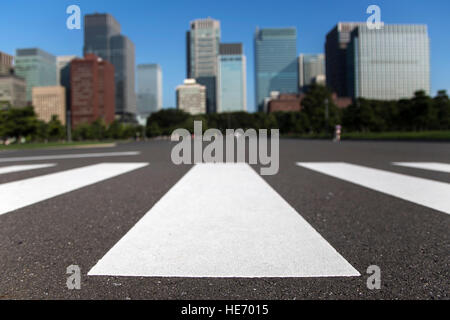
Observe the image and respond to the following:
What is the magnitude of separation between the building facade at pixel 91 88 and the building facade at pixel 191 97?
35.0 metres

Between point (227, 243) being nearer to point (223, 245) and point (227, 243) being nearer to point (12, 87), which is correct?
point (223, 245)

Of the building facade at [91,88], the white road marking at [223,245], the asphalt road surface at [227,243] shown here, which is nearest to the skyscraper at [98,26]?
the asphalt road surface at [227,243]

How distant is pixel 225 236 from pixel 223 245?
222mm

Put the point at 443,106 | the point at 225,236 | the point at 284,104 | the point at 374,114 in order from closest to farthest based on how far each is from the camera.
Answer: the point at 225,236 → the point at 443,106 → the point at 374,114 → the point at 284,104

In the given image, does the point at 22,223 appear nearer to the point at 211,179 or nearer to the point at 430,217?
the point at 211,179

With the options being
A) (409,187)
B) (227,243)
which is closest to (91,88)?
(409,187)

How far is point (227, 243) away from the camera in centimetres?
252

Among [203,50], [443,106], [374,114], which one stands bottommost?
[374,114]

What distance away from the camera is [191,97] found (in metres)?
163

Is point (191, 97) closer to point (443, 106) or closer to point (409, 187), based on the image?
point (443, 106)

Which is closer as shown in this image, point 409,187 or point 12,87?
point 409,187

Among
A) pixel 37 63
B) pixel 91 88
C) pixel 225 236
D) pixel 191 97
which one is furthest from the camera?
pixel 191 97

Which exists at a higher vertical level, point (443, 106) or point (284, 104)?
point (284, 104)

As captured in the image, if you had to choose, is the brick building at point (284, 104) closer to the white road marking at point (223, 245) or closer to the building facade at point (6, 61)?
the building facade at point (6, 61)
